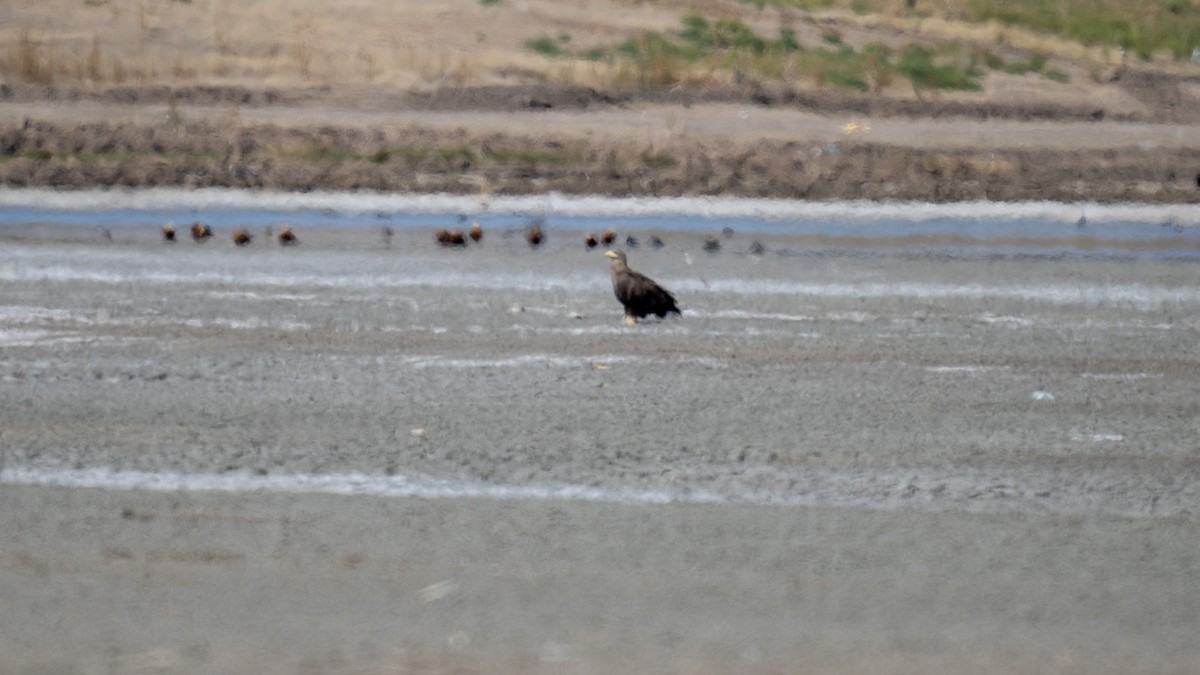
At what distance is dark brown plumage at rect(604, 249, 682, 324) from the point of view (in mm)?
13023

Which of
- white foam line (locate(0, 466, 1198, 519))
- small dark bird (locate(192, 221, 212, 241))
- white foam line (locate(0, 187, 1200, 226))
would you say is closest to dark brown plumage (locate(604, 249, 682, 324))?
white foam line (locate(0, 466, 1198, 519))

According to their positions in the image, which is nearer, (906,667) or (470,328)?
(906,667)

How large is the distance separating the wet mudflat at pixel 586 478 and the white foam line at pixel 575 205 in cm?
475

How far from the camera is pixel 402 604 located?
6992mm

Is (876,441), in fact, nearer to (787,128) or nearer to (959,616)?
(959,616)

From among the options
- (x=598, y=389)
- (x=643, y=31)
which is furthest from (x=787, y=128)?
(x=598, y=389)

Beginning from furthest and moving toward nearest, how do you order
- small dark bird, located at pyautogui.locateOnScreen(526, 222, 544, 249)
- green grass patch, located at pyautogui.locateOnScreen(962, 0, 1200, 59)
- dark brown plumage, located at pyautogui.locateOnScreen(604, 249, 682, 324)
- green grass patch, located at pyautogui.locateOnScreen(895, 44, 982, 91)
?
green grass patch, located at pyautogui.locateOnScreen(962, 0, 1200, 59)
green grass patch, located at pyautogui.locateOnScreen(895, 44, 982, 91)
small dark bird, located at pyautogui.locateOnScreen(526, 222, 544, 249)
dark brown plumage, located at pyautogui.locateOnScreen(604, 249, 682, 324)

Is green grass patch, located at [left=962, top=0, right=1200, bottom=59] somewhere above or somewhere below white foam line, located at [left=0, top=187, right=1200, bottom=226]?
above

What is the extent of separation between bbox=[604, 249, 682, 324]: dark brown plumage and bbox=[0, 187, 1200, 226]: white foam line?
638 cm

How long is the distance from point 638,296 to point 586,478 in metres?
4.36

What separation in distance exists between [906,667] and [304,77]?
22.5 meters

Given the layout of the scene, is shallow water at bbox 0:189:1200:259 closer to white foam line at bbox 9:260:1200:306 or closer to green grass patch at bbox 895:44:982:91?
white foam line at bbox 9:260:1200:306

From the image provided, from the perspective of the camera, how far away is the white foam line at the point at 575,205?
19562mm

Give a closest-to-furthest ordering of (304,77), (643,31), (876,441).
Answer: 1. (876,441)
2. (304,77)
3. (643,31)
